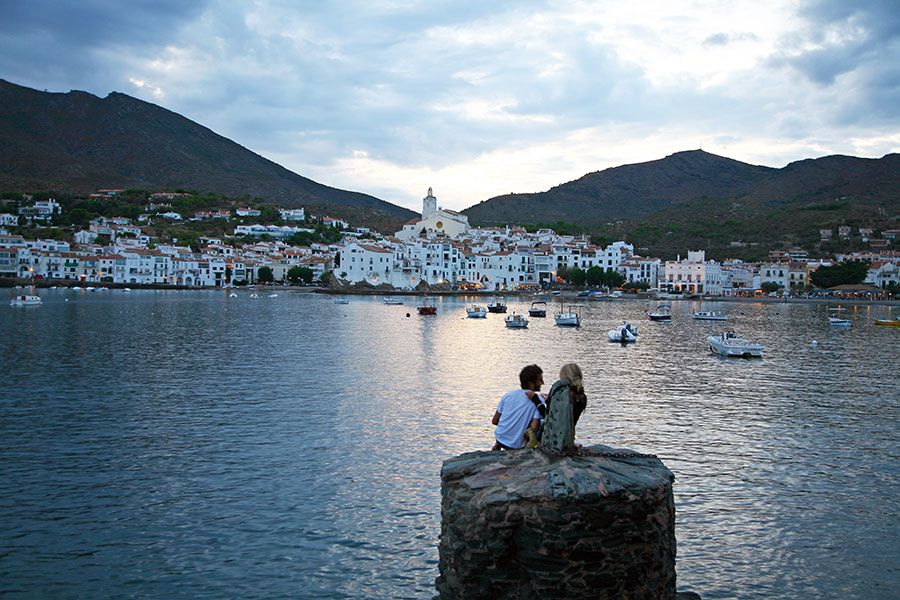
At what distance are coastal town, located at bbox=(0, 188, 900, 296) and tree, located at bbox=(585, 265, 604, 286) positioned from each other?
0.15m

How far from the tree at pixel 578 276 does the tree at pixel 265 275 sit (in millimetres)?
47368

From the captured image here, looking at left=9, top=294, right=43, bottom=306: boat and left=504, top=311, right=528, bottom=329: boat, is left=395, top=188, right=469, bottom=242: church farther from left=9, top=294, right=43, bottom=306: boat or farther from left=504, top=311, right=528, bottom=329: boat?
left=504, top=311, right=528, bottom=329: boat

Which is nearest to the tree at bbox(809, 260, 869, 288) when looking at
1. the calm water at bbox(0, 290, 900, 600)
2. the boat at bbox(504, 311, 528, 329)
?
the boat at bbox(504, 311, 528, 329)

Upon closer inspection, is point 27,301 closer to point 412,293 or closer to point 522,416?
point 412,293

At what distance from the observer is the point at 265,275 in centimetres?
11994

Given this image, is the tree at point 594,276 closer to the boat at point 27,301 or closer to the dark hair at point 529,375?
the boat at point 27,301

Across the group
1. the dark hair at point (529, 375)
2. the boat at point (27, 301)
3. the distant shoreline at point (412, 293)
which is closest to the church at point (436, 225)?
the distant shoreline at point (412, 293)

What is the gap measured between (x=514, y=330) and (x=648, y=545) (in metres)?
42.0

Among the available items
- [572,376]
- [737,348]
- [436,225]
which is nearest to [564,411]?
[572,376]

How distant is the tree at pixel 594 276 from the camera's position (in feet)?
384

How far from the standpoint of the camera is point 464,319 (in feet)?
188

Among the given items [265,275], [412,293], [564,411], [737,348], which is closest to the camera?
[564,411]

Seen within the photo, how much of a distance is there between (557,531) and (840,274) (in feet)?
374

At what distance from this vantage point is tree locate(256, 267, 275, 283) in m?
120
